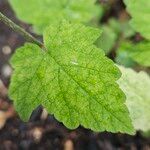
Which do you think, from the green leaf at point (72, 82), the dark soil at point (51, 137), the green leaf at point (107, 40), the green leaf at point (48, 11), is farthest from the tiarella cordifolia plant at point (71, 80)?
the green leaf at point (107, 40)

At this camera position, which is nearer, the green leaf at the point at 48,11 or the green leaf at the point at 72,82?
the green leaf at the point at 72,82

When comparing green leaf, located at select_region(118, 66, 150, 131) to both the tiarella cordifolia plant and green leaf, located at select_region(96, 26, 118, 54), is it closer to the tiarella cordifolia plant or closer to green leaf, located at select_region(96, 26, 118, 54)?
the tiarella cordifolia plant

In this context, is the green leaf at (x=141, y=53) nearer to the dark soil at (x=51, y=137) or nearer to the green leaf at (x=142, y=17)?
the green leaf at (x=142, y=17)

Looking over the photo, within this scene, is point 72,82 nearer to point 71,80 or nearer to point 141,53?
point 71,80

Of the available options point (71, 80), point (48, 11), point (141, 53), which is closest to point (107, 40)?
point (48, 11)

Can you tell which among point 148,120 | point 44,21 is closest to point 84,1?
point 44,21

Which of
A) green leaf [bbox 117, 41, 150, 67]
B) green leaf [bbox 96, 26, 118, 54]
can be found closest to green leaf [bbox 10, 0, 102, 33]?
green leaf [bbox 117, 41, 150, 67]
